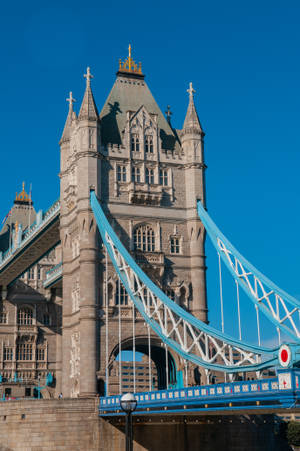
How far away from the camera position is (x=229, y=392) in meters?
31.5

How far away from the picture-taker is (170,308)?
1702 inches

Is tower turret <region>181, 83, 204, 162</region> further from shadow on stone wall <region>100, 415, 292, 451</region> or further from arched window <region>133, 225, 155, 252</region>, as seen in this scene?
shadow on stone wall <region>100, 415, 292, 451</region>

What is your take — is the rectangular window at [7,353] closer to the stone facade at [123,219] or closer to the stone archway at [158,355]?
the stone facade at [123,219]

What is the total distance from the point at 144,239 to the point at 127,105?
11.8 meters

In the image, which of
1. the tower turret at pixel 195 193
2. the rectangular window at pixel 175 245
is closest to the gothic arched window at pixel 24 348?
the rectangular window at pixel 175 245

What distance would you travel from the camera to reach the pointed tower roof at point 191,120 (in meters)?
55.7

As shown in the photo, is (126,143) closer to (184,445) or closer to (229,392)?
(184,445)

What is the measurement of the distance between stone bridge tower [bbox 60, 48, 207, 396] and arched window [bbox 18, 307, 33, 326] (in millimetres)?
27326

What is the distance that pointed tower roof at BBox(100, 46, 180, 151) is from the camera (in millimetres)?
55156

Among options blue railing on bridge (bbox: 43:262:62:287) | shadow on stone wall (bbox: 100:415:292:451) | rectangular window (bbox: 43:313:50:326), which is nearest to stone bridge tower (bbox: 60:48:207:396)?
shadow on stone wall (bbox: 100:415:292:451)

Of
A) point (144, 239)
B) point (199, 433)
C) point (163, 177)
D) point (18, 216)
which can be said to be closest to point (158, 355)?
point (199, 433)

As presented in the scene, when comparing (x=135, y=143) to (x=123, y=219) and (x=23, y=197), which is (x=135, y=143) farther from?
(x=23, y=197)

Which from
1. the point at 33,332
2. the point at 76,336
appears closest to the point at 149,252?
the point at 76,336

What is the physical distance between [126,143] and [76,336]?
15.2 m
